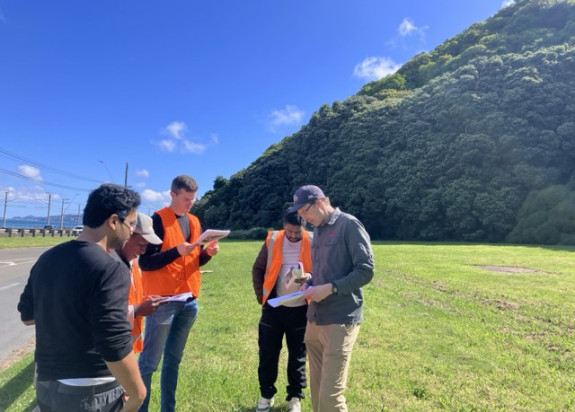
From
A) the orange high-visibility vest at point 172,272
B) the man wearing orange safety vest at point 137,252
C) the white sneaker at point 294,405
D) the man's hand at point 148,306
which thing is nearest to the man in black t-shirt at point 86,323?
the man's hand at point 148,306

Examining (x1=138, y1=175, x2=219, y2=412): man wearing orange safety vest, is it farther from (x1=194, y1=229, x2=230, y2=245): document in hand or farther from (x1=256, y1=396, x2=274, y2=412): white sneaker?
(x1=256, y1=396, x2=274, y2=412): white sneaker

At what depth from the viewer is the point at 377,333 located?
7129 millimetres

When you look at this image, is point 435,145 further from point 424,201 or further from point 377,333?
point 377,333

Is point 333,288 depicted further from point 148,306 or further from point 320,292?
point 148,306

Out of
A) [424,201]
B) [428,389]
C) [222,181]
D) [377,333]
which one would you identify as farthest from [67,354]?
[222,181]

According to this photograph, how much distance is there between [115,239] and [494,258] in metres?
19.2

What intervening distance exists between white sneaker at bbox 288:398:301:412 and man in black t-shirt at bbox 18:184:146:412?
8.37 feet

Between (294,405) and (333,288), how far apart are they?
70.9 inches

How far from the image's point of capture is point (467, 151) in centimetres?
3192

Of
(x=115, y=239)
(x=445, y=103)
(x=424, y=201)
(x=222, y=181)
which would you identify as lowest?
(x=115, y=239)

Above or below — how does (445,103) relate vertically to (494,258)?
above

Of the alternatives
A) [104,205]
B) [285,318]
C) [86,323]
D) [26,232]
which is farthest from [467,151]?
[26,232]

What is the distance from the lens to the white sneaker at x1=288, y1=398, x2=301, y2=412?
4092mm

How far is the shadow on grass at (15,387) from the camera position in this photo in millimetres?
4234
